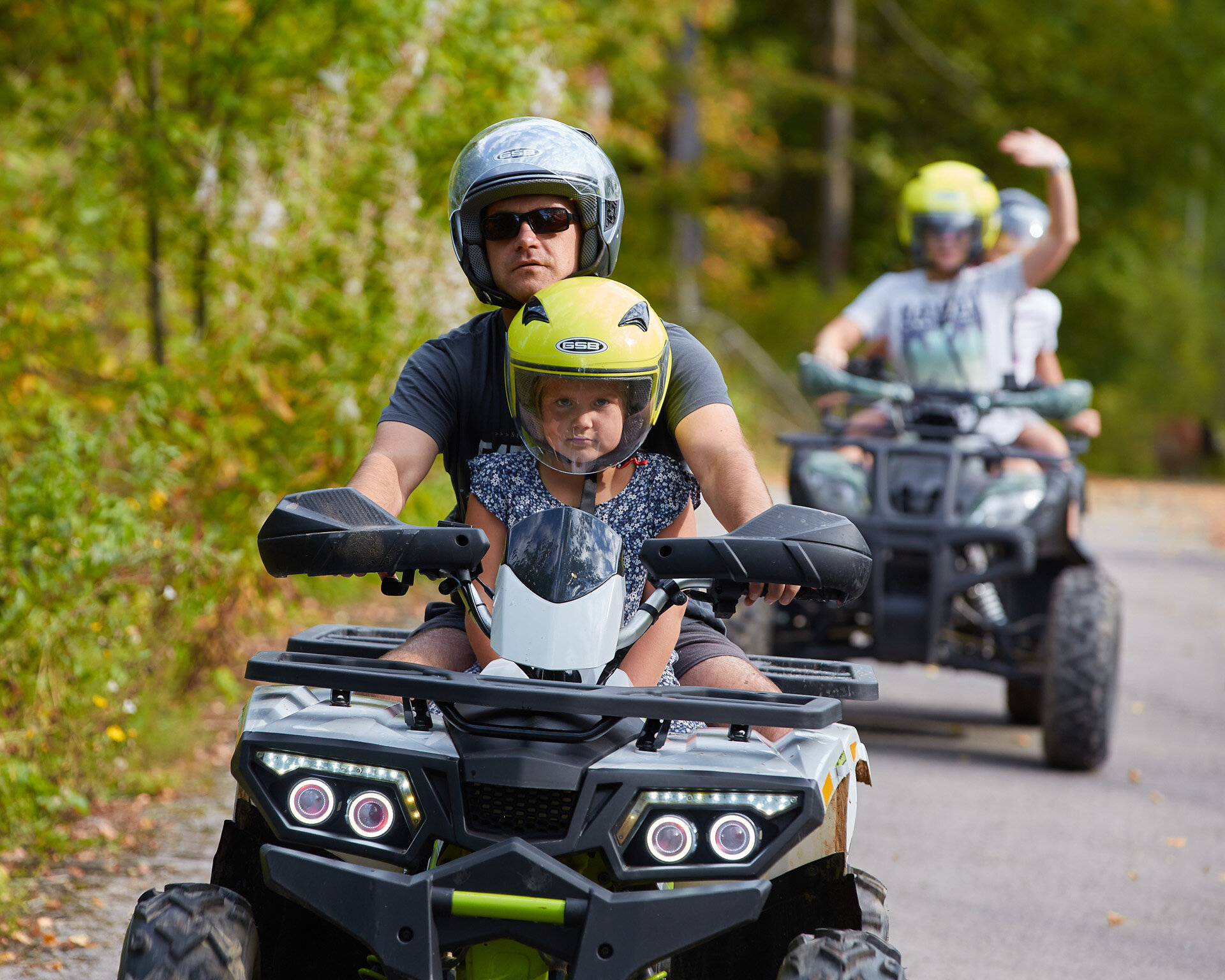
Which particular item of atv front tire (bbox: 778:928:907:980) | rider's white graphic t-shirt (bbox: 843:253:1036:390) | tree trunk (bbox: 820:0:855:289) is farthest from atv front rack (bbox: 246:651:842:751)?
tree trunk (bbox: 820:0:855:289)

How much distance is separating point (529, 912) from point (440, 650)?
0.95 metres

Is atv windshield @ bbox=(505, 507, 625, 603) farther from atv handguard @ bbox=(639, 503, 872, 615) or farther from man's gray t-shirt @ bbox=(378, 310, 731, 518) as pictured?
man's gray t-shirt @ bbox=(378, 310, 731, 518)

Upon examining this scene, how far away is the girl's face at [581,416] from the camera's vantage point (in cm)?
304

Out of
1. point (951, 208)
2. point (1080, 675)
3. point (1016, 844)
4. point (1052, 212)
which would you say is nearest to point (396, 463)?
point (1016, 844)

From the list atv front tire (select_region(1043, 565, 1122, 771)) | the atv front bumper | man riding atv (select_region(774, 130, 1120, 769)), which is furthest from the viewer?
man riding atv (select_region(774, 130, 1120, 769))

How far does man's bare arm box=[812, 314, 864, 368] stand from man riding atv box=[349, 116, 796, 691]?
3669 mm

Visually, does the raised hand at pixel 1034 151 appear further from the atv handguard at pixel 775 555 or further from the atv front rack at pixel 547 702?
the atv front rack at pixel 547 702

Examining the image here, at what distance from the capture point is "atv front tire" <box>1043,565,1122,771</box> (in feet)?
21.4

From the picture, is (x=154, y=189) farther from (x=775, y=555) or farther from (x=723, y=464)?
(x=775, y=555)

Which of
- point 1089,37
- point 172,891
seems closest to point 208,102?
point 172,891

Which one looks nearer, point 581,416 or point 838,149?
point 581,416

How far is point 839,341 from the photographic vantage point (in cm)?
746

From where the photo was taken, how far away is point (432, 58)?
7.18 meters

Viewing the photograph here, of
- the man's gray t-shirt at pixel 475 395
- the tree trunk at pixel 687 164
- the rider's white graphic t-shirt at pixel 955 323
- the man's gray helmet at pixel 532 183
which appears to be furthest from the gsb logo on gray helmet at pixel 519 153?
the tree trunk at pixel 687 164
